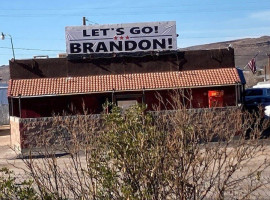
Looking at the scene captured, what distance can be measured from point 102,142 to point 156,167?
2.36 ft

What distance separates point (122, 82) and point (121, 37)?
2.51 meters

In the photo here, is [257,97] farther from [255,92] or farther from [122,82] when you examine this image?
[122,82]

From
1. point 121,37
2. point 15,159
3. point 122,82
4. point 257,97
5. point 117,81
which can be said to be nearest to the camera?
point 15,159

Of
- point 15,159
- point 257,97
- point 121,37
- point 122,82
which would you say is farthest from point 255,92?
point 15,159

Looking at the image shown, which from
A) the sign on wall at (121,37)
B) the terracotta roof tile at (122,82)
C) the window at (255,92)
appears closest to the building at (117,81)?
the terracotta roof tile at (122,82)

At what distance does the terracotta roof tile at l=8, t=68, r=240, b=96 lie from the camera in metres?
27.2

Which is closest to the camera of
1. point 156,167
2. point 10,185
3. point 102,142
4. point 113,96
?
point 10,185

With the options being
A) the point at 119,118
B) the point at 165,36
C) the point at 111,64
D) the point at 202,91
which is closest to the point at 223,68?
the point at 202,91

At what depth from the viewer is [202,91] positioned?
91.6 feet

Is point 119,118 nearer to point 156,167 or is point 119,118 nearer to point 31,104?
point 156,167

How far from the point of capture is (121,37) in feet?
93.5

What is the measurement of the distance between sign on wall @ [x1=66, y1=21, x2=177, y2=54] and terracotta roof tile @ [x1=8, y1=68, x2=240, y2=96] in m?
1.44

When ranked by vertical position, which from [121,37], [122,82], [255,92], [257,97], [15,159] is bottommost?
[15,159]

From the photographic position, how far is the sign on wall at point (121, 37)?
28.3 metres
